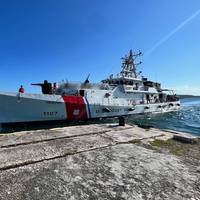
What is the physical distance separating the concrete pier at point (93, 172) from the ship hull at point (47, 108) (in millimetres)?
4866

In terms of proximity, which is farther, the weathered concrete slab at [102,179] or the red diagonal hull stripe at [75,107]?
the red diagonal hull stripe at [75,107]

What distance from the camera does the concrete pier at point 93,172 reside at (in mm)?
3459

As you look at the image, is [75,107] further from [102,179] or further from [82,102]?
[102,179]

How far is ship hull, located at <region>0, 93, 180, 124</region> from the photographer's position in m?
10.9

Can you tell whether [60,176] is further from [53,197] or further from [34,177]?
[53,197]

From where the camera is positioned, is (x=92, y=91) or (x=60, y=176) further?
(x=92, y=91)

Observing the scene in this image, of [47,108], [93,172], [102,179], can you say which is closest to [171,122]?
[47,108]

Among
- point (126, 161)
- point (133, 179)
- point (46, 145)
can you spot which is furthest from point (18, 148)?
point (133, 179)

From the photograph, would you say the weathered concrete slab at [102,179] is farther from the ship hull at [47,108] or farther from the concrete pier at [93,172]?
the ship hull at [47,108]

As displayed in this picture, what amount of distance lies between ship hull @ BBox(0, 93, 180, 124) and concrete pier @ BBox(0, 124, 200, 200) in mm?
4866

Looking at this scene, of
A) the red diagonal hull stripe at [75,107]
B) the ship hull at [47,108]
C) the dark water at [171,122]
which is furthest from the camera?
the dark water at [171,122]

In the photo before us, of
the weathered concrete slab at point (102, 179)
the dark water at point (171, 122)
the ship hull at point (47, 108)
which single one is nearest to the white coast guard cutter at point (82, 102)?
the ship hull at point (47, 108)

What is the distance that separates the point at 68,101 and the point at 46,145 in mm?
6504

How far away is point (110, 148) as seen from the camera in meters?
6.31
